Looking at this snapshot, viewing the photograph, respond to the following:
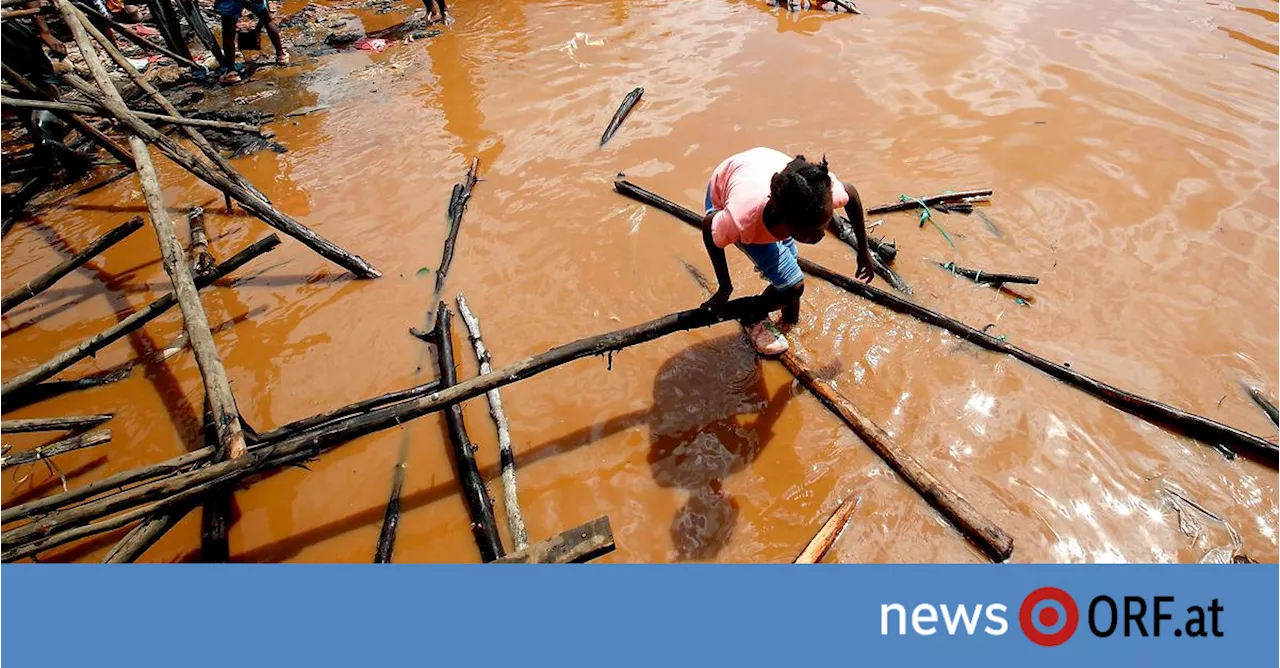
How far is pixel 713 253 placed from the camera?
3178mm

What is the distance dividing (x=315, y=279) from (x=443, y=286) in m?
1.14

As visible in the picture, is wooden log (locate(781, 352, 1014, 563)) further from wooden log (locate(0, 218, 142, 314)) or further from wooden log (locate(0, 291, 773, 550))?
wooden log (locate(0, 218, 142, 314))

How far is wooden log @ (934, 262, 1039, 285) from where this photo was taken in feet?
13.7

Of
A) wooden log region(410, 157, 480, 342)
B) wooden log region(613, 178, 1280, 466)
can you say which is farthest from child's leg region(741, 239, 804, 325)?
wooden log region(410, 157, 480, 342)

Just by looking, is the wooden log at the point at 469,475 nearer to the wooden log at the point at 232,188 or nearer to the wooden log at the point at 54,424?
the wooden log at the point at 232,188

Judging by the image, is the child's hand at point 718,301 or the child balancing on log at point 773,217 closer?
the child balancing on log at point 773,217

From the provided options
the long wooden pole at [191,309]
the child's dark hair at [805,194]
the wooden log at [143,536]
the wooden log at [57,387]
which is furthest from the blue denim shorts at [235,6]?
the child's dark hair at [805,194]

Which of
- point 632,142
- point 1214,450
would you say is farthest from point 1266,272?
point 632,142

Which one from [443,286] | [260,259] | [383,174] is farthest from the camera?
[383,174]

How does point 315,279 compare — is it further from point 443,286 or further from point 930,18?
point 930,18

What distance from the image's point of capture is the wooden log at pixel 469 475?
302cm

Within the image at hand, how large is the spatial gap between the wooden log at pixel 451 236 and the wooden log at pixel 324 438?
150 centimetres

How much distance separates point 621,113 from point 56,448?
221 inches

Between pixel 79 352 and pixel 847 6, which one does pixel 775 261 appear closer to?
pixel 79 352
